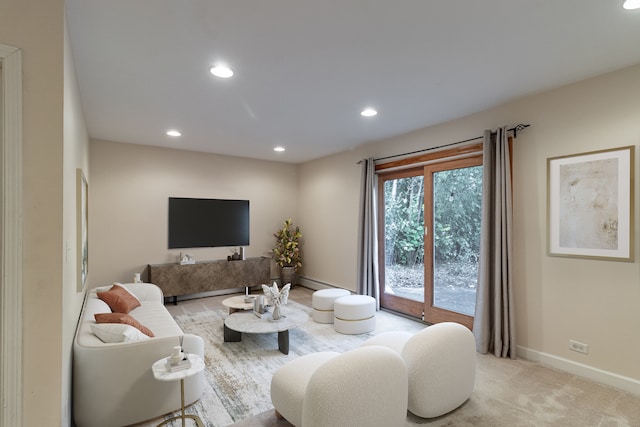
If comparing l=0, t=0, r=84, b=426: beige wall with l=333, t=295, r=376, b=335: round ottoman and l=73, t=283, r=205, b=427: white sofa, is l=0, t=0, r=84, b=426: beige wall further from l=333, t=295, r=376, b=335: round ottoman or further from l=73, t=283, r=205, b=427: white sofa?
l=333, t=295, r=376, b=335: round ottoman

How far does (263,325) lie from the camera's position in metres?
3.46

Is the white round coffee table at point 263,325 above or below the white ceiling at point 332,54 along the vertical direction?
below

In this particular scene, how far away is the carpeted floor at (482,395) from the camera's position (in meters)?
2.33

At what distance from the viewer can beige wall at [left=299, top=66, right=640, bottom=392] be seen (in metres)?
2.71

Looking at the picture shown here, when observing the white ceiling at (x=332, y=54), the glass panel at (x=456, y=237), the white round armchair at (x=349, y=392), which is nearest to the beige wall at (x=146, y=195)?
the white ceiling at (x=332, y=54)

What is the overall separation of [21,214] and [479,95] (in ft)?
12.2

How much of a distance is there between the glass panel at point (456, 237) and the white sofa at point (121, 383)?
3.08 m

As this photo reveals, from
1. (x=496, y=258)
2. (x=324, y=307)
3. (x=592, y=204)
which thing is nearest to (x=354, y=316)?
(x=324, y=307)

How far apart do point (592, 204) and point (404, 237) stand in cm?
231

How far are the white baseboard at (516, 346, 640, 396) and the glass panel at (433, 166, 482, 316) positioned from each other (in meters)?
0.73

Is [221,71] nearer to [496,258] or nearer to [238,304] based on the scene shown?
[238,304]

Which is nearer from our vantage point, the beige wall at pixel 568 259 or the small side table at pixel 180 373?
the small side table at pixel 180 373

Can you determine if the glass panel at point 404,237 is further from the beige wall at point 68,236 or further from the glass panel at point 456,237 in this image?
the beige wall at point 68,236

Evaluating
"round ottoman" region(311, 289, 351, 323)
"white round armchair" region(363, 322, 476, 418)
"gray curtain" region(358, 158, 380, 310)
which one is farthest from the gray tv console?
"white round armchair" region(363, 322, 476, 418)
